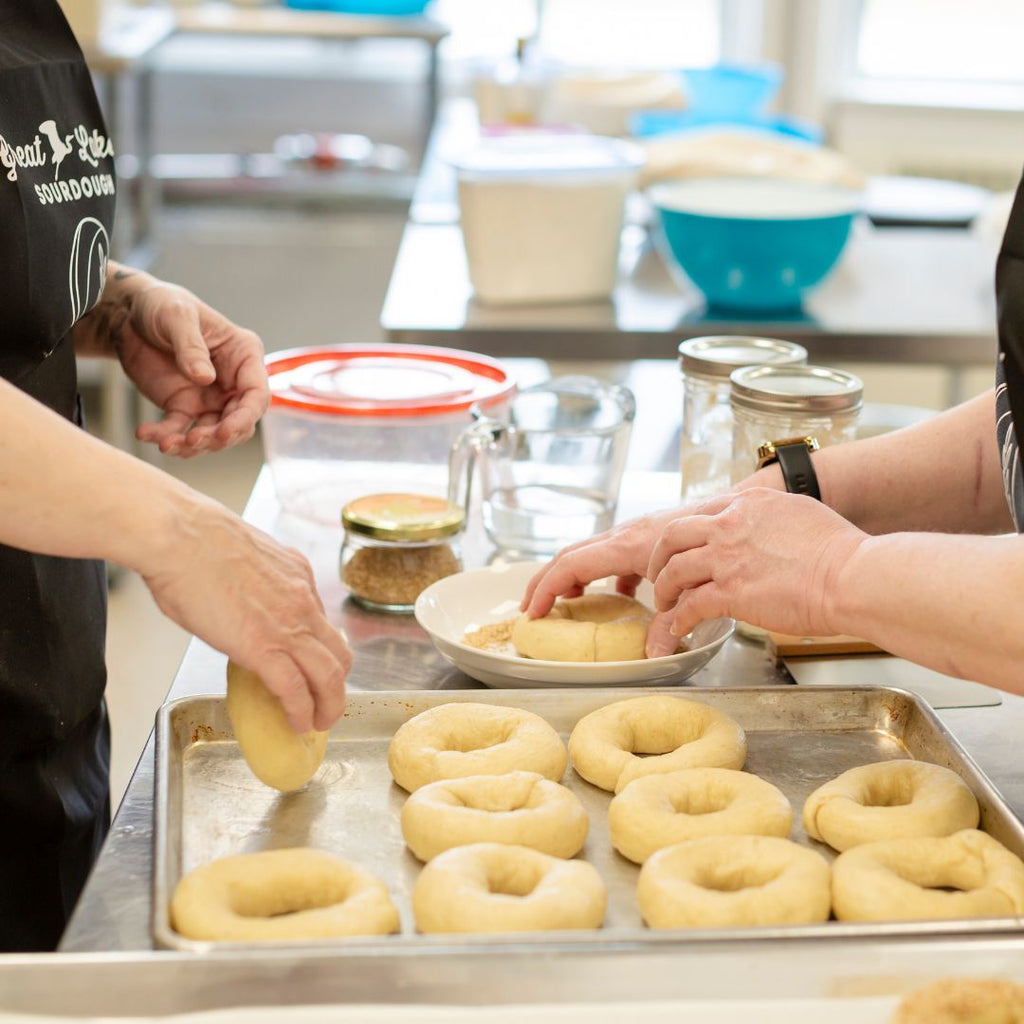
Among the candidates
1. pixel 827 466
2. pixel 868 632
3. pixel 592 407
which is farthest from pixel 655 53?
pixel 868 632

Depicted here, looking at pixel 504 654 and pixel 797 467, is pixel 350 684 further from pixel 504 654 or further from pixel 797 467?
pixel 797 467

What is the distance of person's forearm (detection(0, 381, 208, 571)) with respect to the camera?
0.83 m

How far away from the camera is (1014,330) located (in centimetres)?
101

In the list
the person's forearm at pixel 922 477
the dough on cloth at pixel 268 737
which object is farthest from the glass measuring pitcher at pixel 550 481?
the dough on cloth at pixel 268 737

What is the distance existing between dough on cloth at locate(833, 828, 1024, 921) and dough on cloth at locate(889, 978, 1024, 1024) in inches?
2.7

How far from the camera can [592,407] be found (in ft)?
5.48

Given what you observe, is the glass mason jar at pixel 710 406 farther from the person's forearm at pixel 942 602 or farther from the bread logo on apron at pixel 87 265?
the bread logo on apron at pixel 87 265

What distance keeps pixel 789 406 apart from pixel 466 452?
35cm

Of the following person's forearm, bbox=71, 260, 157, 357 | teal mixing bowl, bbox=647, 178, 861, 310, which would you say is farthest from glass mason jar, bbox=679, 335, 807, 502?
teal mixing bowl, bbox=647, 178, 861, 310

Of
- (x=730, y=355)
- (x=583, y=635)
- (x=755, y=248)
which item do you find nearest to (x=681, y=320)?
(x=755, y=248)

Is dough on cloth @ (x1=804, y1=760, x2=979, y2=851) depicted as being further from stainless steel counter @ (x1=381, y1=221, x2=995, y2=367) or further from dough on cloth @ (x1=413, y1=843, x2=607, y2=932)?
stainless steel counter @ (x1=381, y1=221, x2=995, y2=367)

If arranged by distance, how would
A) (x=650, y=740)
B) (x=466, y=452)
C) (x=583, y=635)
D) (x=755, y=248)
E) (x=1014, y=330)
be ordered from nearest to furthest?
(x=1014, y=330), (x=650, y=740), (x=583, y=635), (x=466, y=452), (x=755, y=248)

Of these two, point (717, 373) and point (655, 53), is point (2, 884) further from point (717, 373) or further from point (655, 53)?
point (655, 53)

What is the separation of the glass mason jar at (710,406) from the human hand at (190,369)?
19.4 inches
